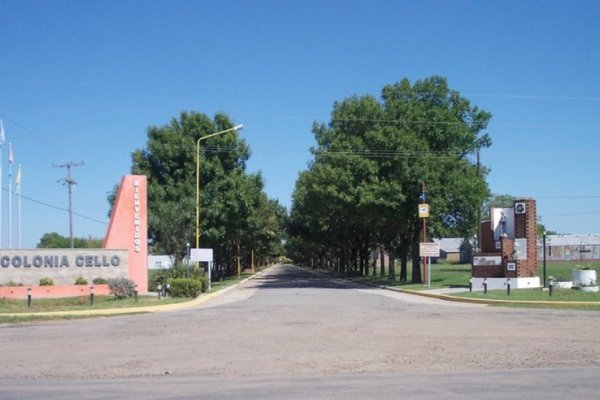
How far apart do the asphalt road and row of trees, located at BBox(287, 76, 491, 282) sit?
20349 mm

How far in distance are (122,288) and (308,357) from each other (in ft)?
69.9

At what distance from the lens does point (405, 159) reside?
42656 millimetres

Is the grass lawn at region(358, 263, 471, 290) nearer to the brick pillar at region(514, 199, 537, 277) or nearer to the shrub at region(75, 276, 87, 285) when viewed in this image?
the brick pillar at region(514, 199, 537, 277)

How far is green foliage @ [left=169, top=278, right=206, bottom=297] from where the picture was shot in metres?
34.2

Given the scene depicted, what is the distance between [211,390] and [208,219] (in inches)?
1541

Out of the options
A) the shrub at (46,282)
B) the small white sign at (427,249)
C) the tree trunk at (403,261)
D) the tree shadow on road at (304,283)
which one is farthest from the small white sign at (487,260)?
the shrub at (46,282)

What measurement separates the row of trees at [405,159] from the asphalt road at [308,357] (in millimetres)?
20349

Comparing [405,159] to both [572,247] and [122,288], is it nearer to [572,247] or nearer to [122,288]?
[122,288]

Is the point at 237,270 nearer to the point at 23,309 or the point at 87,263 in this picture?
the point at 87,263

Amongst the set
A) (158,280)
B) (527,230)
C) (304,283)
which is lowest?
(304,283)

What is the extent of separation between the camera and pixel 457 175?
4356 cm

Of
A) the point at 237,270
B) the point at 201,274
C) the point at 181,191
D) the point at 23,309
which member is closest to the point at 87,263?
the point at 201,274

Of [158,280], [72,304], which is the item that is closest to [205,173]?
[158,280]

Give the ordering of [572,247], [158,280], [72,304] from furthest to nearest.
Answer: [572,247] → [158,280] → [72,304]
